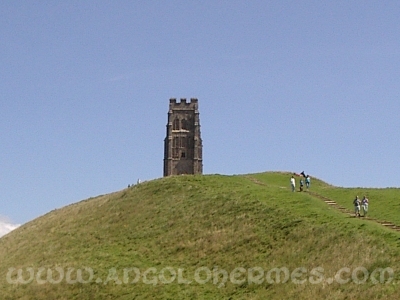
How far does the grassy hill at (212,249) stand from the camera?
27.8 meters

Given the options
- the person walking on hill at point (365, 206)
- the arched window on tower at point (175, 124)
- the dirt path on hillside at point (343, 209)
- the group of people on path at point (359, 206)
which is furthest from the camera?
the arched window on tower at point (175, 124)

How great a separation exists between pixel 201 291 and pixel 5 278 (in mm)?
15840

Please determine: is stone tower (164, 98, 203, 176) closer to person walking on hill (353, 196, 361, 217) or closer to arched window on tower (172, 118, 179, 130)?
arched window on tower (172, 118, 179, 130)

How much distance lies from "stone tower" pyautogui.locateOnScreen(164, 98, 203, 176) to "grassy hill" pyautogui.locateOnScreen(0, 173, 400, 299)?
4995cm

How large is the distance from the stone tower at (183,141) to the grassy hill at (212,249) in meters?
50.0

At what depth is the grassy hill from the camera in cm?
2783

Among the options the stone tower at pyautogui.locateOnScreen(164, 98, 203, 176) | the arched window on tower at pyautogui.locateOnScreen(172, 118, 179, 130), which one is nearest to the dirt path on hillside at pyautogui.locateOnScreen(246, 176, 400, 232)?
the stone tower at pyautogui.locateOnScreen(164, 98, 203, 176)

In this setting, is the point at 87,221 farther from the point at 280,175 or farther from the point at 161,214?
the point at 280,175

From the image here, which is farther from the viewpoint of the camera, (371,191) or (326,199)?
(371,191)

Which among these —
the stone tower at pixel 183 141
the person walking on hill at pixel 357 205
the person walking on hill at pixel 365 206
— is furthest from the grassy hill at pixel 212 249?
the stone tower at pixel 183 141

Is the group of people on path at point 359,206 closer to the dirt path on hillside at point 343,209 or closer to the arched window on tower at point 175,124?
the dirt path on hillside at point 343,209

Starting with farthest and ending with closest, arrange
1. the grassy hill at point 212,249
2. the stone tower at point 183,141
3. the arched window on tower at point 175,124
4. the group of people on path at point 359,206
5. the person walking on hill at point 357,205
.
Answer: the arched window on tower at point 175,124
the stone tower at point 183,141
the group of people on path at point 359,206
the person walking on hill at point 357,205
the grassy hill at point 212,249

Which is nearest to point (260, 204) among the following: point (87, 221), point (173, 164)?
point (87, 221)

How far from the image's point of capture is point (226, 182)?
51.4 metres
